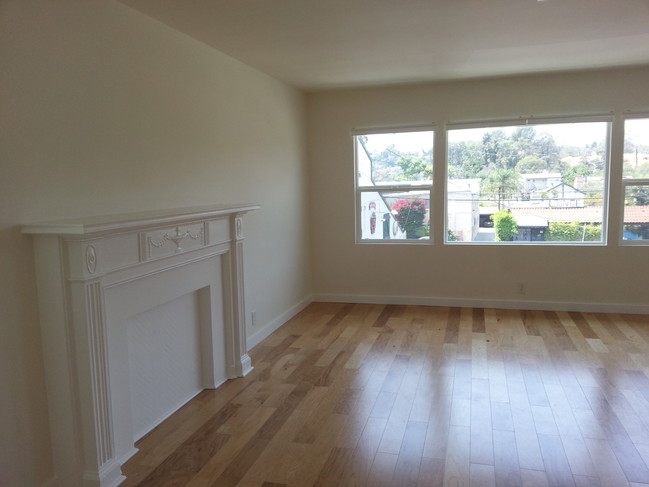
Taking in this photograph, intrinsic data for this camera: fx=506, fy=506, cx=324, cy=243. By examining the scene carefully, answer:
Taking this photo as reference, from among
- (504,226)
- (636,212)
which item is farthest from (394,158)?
(636,212)

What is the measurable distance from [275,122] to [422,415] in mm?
3104

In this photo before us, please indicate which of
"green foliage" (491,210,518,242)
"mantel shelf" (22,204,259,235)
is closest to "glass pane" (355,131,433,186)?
"green foliage" (491,210,518,242)

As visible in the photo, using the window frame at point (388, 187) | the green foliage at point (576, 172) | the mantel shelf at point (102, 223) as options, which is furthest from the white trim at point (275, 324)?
the green foliage at point (576, 172)

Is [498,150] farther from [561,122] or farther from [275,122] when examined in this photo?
[275,122]

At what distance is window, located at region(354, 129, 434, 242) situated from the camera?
5.71m

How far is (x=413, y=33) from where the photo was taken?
3.50 m

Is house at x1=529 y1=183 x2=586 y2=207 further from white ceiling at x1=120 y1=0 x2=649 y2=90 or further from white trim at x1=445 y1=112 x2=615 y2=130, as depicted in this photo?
white ceiling at x1=120 y1=0 x2=649 y2=90

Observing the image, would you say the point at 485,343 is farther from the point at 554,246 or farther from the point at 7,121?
the point at 7,121

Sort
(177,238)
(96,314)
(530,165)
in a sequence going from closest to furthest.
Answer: (96,314), (177,238), (530,165)

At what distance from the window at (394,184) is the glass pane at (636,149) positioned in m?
1.96

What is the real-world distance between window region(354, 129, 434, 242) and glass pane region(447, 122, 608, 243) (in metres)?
0.29

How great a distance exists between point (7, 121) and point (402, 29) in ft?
8.01

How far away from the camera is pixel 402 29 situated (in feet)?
11.2

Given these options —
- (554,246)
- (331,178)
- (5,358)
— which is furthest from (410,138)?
(5,358)
